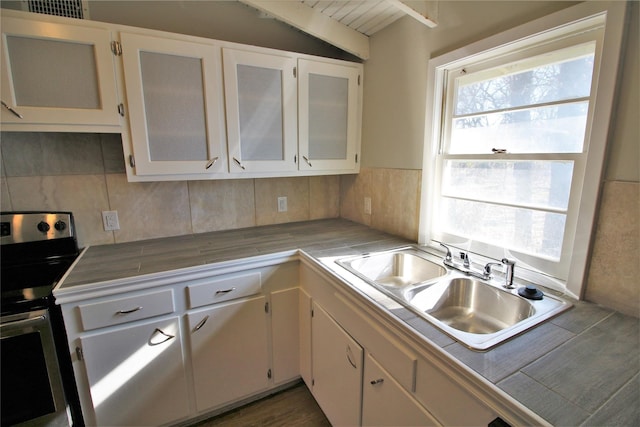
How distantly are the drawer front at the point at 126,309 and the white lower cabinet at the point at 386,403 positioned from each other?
37.9 inches

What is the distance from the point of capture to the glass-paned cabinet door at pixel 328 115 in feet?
6.12

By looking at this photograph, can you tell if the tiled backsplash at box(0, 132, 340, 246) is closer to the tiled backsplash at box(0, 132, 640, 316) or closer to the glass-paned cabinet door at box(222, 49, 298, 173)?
the tiled backsplash at box(0, 132, 640, 316)

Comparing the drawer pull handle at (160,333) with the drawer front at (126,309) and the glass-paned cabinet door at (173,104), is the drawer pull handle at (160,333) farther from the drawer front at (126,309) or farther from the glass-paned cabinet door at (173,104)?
the glass-paned cabinet door at (173,104)

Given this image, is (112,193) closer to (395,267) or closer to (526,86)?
(395,267)

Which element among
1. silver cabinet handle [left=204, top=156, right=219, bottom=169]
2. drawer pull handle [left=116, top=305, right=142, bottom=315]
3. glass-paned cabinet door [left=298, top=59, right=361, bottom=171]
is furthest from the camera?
glass-paned cabinet door [left=298, top=59, right=361, bottom=171]

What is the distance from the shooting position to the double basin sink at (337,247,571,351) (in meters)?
0.92

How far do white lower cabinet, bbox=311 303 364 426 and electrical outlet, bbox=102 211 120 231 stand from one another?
126 centimetres

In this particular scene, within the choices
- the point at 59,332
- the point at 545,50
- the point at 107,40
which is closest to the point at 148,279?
the point at 59,332

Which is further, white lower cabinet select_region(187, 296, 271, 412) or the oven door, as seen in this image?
white lower cabinet select_region(187, 296, 271, 412)

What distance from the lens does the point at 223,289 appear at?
1.51 m

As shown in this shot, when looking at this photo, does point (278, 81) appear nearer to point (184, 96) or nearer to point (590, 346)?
point (184, 96)

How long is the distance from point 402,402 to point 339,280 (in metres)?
0.49

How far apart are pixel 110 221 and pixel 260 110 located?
42.9 inches

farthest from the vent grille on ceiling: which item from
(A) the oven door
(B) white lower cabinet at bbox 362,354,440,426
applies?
(B) white lower cabinet at bbox 362,354,440,426
